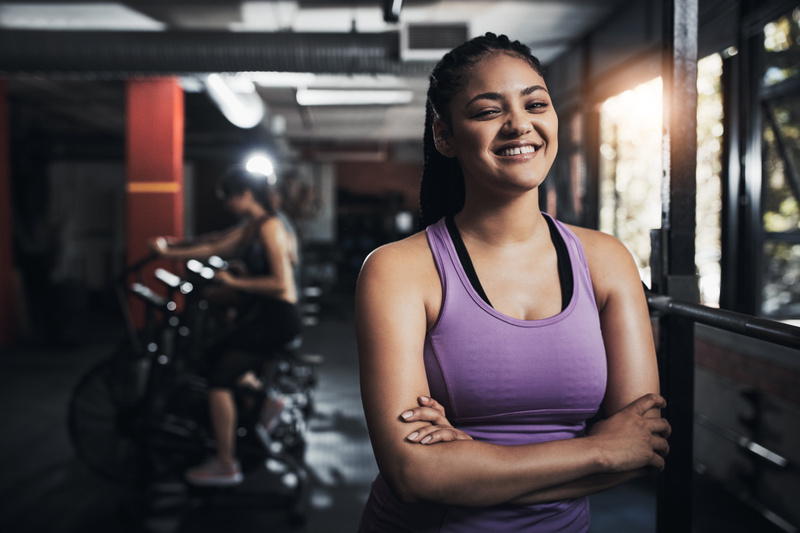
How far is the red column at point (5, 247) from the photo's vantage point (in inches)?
244

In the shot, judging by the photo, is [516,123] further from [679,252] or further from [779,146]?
[779,146]

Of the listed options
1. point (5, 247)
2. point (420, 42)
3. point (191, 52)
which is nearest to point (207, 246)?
point (191, 52)

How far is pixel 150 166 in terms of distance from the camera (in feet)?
20.0

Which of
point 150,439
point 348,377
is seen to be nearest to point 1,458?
point 150,439

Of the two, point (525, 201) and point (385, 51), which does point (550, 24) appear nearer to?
point (385, 51)

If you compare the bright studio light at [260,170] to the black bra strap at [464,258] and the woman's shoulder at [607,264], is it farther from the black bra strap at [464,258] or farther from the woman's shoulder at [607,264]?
the woman's shoulder at [607,264]

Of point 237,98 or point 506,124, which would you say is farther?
point 237,98

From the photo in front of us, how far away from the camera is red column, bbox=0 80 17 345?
6195 mm

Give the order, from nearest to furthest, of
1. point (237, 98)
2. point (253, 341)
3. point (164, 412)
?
point (253, 341)
point (164, 412)
point (237, 98)

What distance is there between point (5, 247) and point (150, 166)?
190 centimetres

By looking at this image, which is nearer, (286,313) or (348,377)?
(286,313)

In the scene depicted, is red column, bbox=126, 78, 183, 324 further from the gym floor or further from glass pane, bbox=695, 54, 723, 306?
glass pane, bbox=695, 54, 723, 306

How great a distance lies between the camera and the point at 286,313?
2867 millimetres

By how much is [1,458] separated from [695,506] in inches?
144
